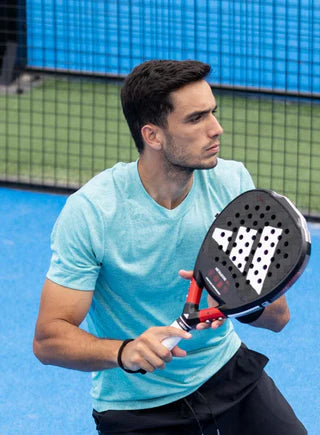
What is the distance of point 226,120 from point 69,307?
529 cm

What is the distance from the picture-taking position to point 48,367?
201 inches

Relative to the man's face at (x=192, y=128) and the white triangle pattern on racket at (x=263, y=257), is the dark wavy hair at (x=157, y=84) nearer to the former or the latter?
the man's face at (x=192, y=128)

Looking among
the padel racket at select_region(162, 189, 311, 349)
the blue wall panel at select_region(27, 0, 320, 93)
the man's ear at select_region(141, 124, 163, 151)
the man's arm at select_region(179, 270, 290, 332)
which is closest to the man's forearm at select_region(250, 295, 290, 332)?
the man's arm at select_region(179, 270, 290, 332)

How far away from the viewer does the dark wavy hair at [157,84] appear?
3.14 m

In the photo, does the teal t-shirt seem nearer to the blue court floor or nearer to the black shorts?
the black shorts

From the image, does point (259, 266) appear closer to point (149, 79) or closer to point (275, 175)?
point (149, 79)

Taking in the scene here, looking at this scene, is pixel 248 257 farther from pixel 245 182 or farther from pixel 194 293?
pixel 245 182

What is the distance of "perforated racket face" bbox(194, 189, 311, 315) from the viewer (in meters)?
2.75

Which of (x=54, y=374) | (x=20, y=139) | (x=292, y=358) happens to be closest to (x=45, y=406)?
(x=54, y=374)

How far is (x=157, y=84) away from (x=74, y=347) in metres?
0.77

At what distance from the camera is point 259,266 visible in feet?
9.26

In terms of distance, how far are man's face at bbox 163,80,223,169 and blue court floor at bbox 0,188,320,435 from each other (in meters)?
1.79

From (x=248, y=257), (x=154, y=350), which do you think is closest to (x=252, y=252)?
(x=248, y=257)

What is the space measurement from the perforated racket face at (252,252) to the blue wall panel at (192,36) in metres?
5.31
